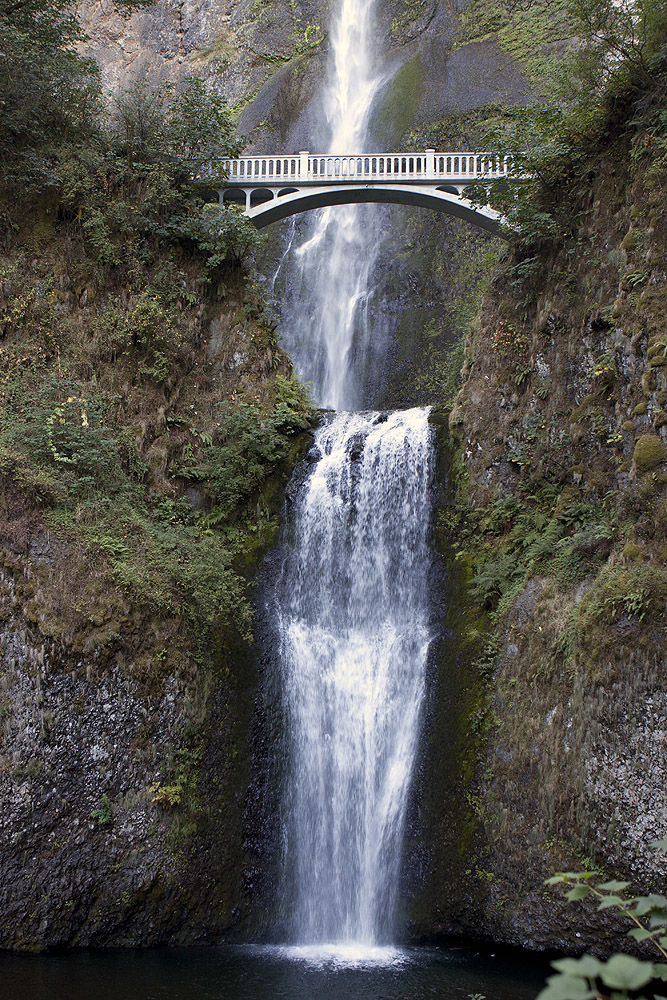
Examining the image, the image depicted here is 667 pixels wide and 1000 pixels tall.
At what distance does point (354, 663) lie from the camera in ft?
39.5

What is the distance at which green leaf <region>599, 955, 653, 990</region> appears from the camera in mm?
1810

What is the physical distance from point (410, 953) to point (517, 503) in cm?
653

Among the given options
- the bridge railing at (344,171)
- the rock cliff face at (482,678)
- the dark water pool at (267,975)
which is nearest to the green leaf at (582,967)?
the dark water pool at (267,975)

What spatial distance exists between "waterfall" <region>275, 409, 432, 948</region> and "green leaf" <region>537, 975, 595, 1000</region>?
30.1 ft

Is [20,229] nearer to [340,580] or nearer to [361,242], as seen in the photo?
[340,580]

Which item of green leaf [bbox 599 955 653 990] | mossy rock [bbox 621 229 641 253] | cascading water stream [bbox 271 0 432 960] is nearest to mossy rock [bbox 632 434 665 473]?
mossy rock [bbox 621 229 641 253]

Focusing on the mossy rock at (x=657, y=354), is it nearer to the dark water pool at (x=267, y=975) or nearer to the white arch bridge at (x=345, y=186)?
the dark water pool at (x=267, y=975)

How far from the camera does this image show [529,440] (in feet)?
41.5

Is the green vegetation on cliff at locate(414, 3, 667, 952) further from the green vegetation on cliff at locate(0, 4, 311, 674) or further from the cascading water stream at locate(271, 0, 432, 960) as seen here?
the green vegetation on cliff at locate(0, 4, 311, 674)

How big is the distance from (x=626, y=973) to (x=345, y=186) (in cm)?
1767

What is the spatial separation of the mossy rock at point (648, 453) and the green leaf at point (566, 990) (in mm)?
8775

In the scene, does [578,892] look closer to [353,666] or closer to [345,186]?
[353,666]

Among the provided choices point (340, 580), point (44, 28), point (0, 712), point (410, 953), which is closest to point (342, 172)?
Answer: point (44, 28)

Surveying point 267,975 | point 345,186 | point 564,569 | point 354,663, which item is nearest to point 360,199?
point 345,186
